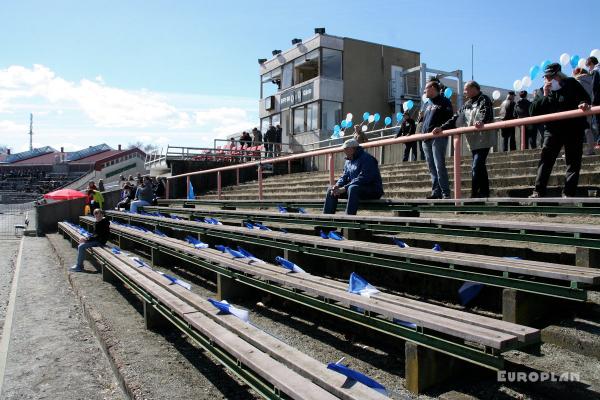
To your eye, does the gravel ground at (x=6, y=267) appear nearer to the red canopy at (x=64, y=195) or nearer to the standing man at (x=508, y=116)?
the red canopy at (x=64, y=195)

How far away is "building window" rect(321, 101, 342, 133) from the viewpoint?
23656 mm

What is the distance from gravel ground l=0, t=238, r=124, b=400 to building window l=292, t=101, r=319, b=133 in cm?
1814

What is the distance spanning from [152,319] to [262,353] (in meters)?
2.03

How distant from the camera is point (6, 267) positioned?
982 centimetres

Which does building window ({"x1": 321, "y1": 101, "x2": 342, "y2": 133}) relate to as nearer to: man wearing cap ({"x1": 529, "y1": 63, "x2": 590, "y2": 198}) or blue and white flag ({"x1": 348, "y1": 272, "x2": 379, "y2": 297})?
man wearing cap ({"x1": 529, "y1": 63, "x2": 590, "y2": 198})

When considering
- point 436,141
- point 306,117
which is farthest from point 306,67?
point 436,141

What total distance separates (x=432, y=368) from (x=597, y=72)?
6.30 meters

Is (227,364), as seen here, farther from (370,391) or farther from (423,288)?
(423,288)

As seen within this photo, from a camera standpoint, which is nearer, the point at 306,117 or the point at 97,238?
the point at 97,238

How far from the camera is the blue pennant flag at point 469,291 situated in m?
3.16

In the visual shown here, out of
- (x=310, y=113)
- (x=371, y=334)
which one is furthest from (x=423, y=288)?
(x=310, y=113)

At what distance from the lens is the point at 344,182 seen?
19.1ft

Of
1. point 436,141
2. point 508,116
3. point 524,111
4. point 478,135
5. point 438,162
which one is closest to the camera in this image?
point 478,135

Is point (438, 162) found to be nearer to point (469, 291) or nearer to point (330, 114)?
point (469, 291)
